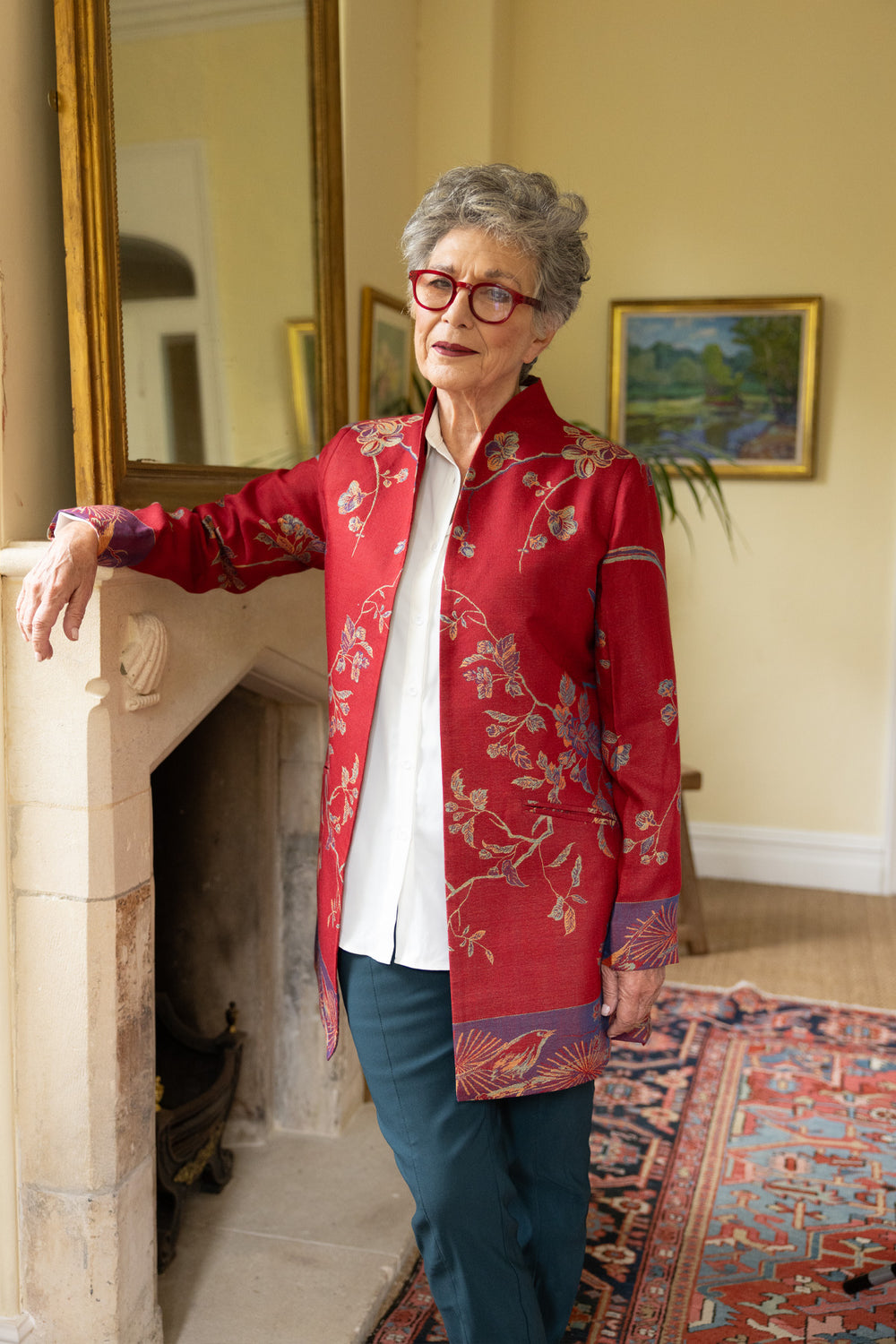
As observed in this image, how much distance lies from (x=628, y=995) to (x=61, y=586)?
32.9 inches

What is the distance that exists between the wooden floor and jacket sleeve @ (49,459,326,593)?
2.16 m

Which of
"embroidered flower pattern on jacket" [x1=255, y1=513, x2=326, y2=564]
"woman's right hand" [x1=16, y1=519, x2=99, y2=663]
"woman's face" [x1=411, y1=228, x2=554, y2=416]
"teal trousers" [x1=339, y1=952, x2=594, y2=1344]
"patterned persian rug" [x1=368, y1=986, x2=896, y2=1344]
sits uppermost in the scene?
"woman's face" [x1=411, y1=228, x2=554, y2=416]

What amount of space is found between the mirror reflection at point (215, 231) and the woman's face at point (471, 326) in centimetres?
58

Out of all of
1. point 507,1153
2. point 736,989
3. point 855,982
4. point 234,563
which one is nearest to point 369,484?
point 234,563

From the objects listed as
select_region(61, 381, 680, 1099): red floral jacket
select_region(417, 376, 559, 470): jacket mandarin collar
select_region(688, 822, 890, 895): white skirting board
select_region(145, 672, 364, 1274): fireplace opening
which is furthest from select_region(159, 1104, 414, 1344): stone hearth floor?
select_region(688, 822, 890, 895): white skirting board

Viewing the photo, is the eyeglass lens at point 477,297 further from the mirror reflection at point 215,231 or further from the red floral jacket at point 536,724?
the mirror reflection at point 215,231

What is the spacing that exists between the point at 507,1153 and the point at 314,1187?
853 millimetres

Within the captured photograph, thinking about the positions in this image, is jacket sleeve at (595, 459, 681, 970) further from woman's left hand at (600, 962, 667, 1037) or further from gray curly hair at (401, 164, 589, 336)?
gray curly hair at (401, 164, 589, 336)

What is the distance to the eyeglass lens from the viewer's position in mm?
1389

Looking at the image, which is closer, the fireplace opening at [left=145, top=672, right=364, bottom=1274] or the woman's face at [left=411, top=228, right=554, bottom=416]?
the woman's face at [left=411, top=228, right=554, bottom=416]

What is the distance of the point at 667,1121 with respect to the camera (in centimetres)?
255

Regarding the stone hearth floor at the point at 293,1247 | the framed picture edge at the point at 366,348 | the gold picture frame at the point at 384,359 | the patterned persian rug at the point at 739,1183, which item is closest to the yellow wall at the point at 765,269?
the gold picture frame at the point at 384,359

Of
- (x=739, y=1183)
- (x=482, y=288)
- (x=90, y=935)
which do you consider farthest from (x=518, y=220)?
(x=739, y=1183)

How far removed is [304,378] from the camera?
2.42m
